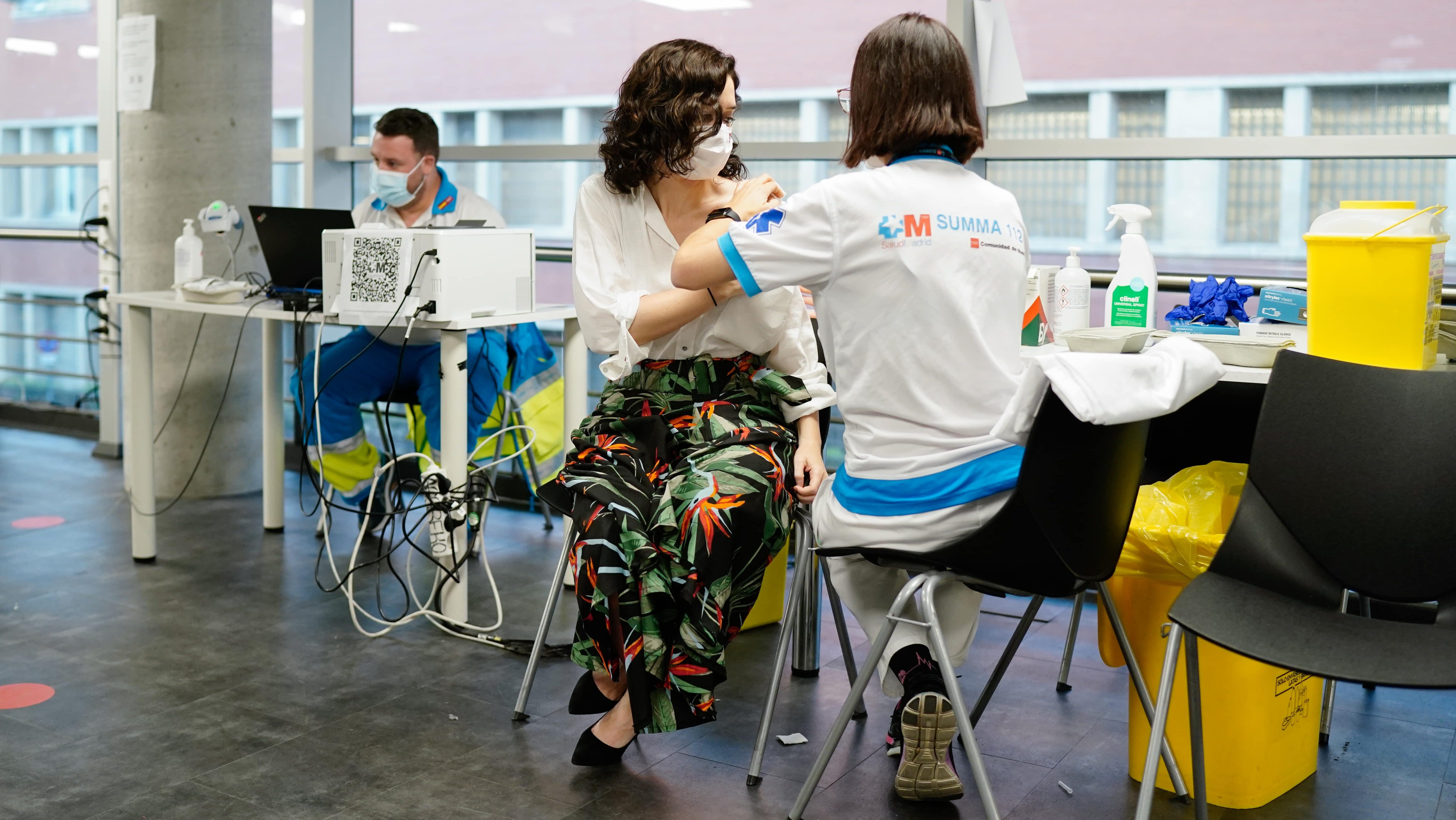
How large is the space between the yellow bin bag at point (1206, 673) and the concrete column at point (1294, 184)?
127 centimetres

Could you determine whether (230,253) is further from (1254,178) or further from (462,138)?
(1254,178)

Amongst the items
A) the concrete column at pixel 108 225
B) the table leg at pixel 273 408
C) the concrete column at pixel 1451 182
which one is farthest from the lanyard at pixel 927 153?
the concrete column at pixel 108 225

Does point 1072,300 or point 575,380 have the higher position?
point 1072,300

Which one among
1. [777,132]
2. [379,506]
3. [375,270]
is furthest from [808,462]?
[379,506]

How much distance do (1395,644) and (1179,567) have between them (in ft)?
1.36

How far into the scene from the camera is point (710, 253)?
6.46 ft

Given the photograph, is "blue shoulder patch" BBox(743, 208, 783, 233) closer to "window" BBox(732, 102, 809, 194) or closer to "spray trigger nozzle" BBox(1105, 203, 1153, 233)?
"spray trigger nozzle" BBox(1105, 203, 1153, 233)

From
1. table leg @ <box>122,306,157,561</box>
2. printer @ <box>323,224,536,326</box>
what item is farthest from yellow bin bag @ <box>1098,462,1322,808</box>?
table leg @ <box>122,306,157,561</box>

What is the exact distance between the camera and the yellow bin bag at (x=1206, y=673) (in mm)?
2027

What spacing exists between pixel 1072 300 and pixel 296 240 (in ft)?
6.47

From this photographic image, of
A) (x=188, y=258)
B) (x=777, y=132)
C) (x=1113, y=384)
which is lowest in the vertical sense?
(x=1113, y=384)

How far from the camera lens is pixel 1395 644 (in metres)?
1.66

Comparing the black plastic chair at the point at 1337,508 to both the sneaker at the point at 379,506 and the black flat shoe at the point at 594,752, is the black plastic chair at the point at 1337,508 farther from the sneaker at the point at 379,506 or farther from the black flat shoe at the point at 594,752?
the sneaker at the point at 379,506

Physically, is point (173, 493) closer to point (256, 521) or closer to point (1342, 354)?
point (256, 521)
